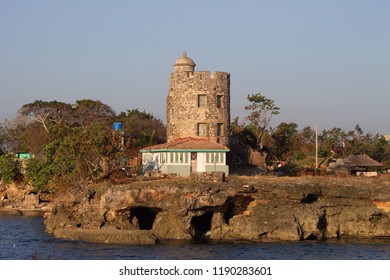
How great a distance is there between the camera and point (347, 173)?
71.4 meters

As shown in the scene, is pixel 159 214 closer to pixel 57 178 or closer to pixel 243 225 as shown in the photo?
pixel 243 225

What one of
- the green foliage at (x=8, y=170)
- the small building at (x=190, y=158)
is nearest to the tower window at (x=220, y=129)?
the small building at (x=190, y=158)

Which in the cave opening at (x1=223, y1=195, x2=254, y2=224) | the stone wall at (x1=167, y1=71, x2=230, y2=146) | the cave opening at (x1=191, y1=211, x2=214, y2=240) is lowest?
the cave opening at (x1=191, y1=211, x2=214, y2=240)

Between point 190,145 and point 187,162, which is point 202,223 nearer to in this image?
point 187,162

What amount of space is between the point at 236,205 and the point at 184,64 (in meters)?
19.3

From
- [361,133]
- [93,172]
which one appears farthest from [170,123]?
[361,133]

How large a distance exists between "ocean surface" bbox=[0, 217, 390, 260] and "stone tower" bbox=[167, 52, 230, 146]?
19.6m

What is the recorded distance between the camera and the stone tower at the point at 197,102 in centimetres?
7050

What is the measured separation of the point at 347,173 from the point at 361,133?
38287mm

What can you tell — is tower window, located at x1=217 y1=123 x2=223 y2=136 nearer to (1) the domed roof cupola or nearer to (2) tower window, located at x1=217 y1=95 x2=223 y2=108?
(2) tower window, located at x1=217 y1=95 x2=223 y2=108

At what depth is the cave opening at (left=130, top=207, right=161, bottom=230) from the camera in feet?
191

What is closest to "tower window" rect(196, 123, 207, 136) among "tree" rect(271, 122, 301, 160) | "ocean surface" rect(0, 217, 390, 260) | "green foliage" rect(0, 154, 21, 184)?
"ocean surface" rect(0, 217, 390, 260)

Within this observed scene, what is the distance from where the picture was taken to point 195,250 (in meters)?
48.7

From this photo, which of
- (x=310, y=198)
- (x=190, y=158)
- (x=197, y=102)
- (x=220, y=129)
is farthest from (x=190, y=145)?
(x=310, y=198)
